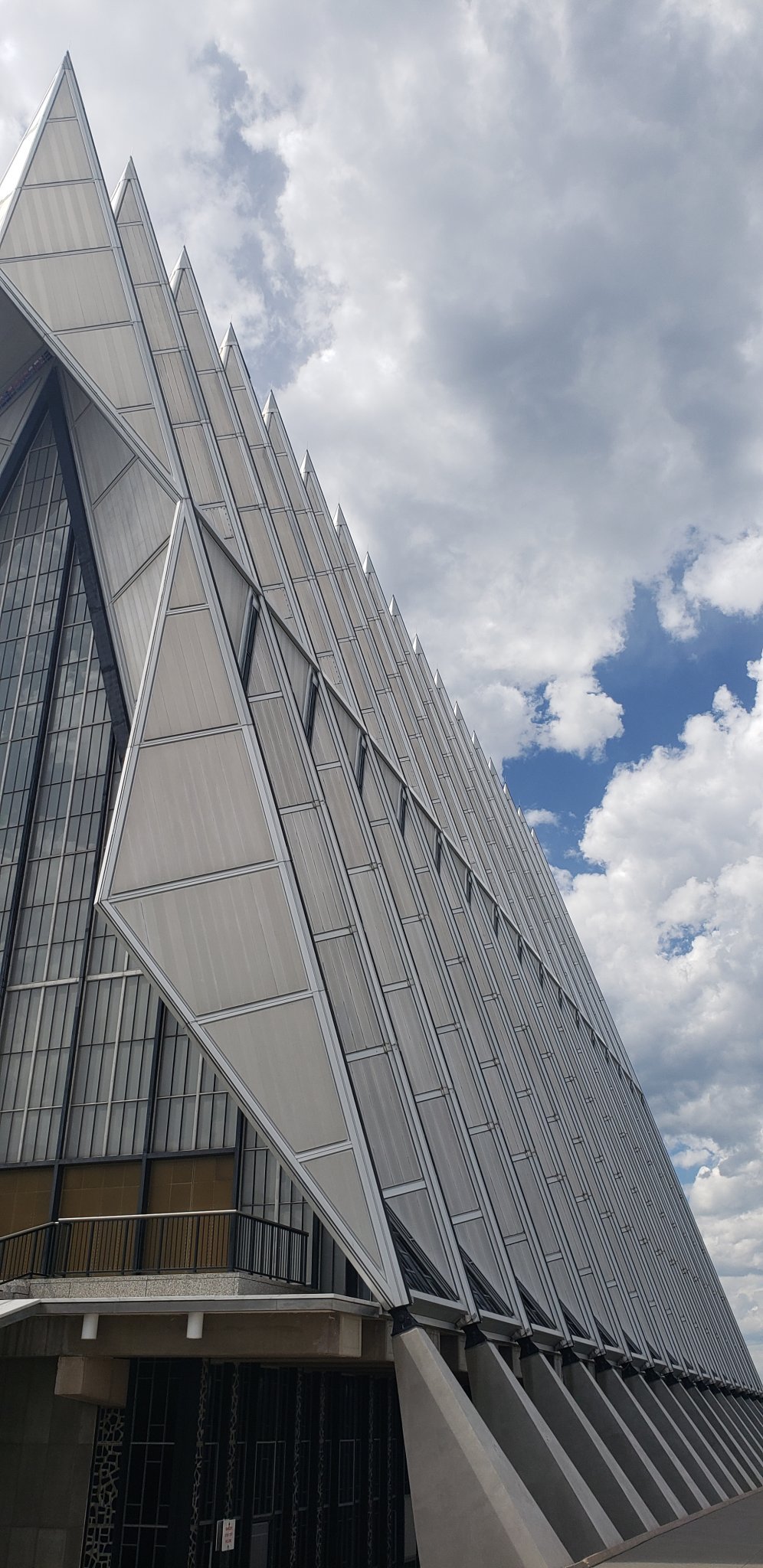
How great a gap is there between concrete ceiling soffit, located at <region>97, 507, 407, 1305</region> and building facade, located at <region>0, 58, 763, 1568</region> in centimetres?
5

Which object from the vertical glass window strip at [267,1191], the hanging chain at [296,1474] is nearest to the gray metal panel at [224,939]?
the vertical glass window strip at [267,1191]

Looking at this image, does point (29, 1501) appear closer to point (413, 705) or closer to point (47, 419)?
point (47, 419)

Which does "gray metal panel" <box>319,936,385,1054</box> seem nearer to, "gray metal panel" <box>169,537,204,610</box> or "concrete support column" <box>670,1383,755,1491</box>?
"gray metal panel" <box>169,537,204,610</box>

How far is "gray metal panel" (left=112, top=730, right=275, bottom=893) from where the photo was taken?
16.5m

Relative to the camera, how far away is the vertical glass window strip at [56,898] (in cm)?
1953

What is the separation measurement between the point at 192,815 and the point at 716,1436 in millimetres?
32371

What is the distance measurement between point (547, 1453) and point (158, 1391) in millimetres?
6050

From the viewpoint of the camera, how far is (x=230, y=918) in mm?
16484

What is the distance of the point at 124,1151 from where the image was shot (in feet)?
60.7

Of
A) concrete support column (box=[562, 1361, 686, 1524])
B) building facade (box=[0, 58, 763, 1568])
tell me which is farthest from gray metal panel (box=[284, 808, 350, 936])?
concrete support column (box=[562, 1361, 686, 1524])

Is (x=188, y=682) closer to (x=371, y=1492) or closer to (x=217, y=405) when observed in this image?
(x=217, y=405)

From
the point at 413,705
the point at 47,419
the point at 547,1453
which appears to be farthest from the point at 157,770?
the point at 413,705

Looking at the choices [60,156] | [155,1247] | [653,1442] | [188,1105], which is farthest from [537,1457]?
[60,156]

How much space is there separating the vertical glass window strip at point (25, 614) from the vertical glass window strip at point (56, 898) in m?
0.44
